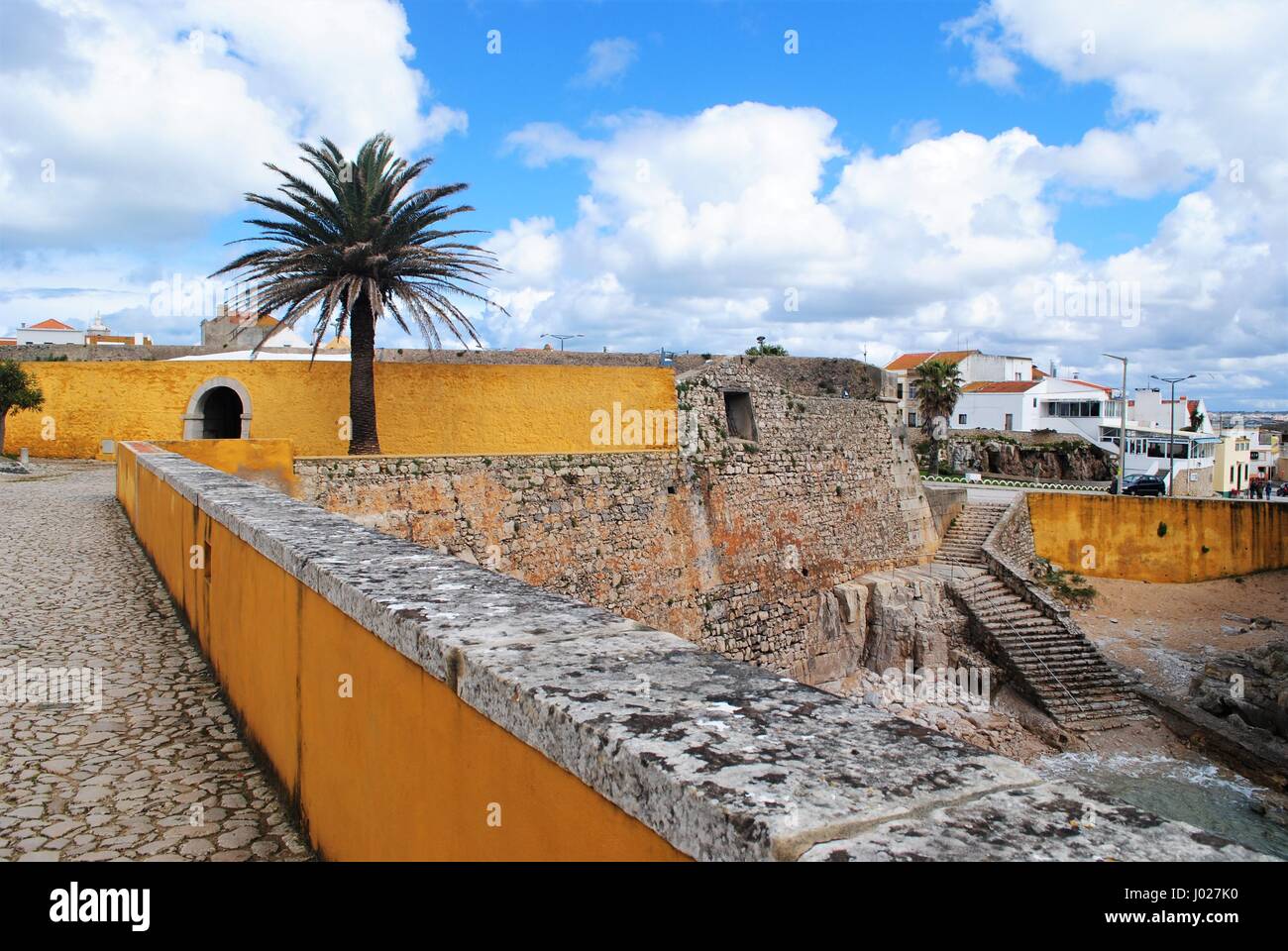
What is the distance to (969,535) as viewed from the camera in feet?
75.3

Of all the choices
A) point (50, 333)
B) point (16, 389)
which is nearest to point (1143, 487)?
point (16, 389)

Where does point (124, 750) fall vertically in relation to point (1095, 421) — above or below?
below

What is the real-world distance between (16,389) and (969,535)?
2223cm

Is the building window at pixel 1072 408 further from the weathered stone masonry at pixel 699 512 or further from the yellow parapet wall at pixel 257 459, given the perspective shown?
the yellow parapet wall at pixel 257 459

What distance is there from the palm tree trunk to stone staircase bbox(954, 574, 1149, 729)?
44.0 feet

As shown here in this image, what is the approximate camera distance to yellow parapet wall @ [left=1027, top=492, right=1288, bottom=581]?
23344 mm

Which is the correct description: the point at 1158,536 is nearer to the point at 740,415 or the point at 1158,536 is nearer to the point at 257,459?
the point at 740,415

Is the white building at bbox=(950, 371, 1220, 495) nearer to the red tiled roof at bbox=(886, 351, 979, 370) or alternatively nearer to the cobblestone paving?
the red tiled roof at bbox=(886, 351, 979, 370)

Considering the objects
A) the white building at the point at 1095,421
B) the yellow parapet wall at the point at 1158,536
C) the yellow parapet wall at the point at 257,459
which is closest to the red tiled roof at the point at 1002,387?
the white building at the point at 1095,421

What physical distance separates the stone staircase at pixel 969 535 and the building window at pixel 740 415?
7.70 meters

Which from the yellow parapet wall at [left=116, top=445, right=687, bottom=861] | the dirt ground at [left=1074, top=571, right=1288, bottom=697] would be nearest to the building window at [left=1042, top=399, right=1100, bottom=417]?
the dirt ground at [left=1074, top=571, right=1288, bottom=697]

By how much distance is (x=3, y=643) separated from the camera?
5.21 meters

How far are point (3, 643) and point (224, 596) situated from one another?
1971 mm
